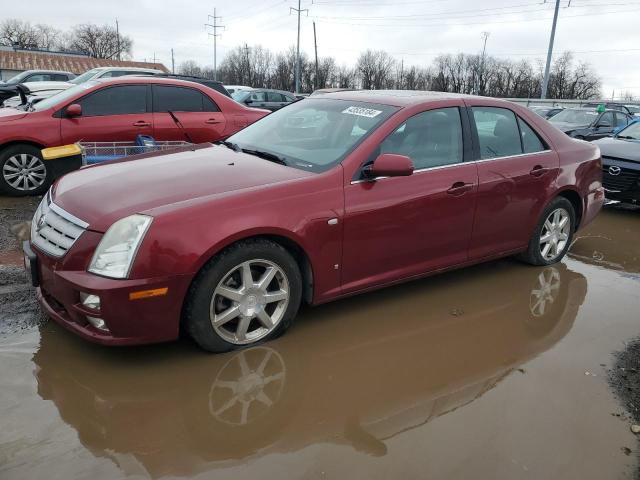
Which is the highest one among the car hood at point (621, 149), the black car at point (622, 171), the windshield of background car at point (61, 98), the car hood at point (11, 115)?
the windshield of background car at point (61, 98)

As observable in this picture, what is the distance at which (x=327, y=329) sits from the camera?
3.70 m

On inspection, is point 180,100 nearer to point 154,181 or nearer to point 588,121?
point 154,181

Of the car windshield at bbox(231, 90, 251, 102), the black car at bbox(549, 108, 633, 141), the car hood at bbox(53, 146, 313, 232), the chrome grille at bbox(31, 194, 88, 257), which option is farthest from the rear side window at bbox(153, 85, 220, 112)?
the car windshield at bbox(231, 90, 251, 102)

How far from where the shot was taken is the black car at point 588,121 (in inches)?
528

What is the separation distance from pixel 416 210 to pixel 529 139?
1634 millimetres

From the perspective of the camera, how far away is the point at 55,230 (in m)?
3.11

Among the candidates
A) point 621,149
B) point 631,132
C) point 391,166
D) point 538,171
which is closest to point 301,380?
point 391,166

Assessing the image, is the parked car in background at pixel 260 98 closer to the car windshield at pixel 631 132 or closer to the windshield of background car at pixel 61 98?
the windshield of background car at pixel 61 98

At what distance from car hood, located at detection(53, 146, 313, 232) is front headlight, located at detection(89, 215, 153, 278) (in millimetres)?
64

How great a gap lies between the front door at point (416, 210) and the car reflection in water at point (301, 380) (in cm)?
40

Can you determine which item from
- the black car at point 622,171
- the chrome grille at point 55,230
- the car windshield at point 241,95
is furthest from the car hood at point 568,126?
the chrome grille at point 55,230

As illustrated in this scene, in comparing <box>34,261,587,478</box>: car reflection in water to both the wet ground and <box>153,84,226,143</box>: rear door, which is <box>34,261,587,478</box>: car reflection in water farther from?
<box>153,84,226,143</box>: rear door

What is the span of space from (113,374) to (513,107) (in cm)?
386

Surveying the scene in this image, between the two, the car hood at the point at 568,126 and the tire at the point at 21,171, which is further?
the car hood at the point at 568,126
